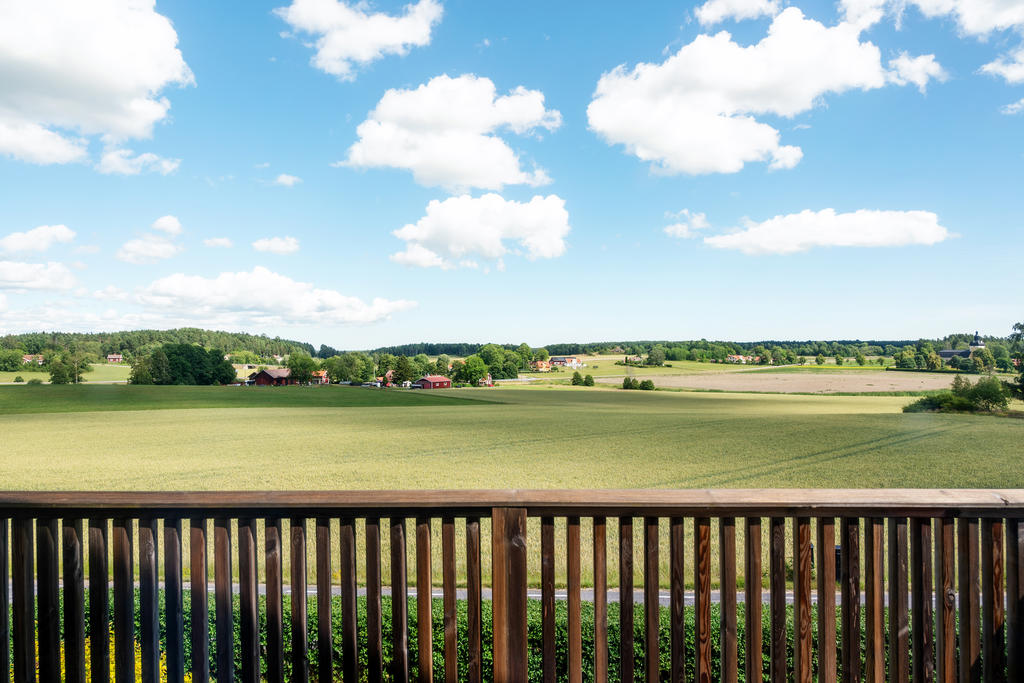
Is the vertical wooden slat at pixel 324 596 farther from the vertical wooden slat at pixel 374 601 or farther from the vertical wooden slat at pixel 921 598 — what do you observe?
the vertical wooden slat at pixel 921 598

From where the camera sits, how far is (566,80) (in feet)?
32.2

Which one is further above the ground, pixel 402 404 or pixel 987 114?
pixel 987 114

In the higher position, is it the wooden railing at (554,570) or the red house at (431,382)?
the wooden railing at (554,570)

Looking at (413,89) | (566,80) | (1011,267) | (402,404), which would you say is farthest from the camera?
(402,404)

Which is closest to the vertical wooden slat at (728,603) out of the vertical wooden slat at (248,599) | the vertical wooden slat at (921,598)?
the vertical wooden slat at (921,598)

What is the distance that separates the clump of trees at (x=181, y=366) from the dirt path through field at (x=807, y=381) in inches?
897

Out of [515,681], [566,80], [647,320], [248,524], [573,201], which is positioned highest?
[566,80]

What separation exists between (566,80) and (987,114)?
802cm

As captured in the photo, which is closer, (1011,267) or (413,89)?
(413,89)

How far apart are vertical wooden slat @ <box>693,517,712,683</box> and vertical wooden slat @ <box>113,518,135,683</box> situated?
5.46 ft

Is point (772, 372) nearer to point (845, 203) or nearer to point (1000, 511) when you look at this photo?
point (845, 203)

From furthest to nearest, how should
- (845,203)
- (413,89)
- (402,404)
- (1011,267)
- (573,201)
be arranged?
1. (402,404)
2. (845,203)
3. (573,201)
4. (1011,267)
5. (413,89)

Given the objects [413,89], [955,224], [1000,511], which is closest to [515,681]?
[1000,511]

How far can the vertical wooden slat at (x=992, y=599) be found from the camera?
151cm
